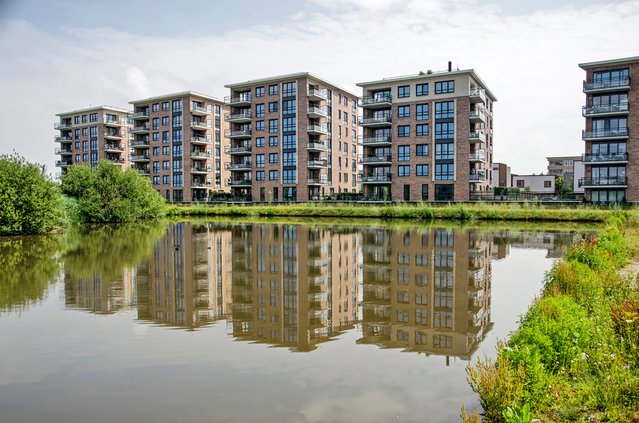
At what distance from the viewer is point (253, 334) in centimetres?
1085

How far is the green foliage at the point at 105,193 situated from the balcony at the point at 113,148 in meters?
50.1

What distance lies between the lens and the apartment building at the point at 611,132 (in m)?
56.8

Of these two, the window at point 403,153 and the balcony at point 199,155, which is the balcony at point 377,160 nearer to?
the window at point 403,153

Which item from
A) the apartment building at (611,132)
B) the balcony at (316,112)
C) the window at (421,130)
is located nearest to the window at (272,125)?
the balcony at (316,112)

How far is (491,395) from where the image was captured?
20.3 feet

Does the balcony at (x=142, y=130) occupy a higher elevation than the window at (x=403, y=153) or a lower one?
higher

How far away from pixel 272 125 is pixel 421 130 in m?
24.0

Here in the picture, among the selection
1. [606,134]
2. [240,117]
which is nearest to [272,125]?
[240,117]

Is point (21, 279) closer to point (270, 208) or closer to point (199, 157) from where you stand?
point (270, 208)

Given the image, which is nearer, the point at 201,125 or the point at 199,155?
the point at 199,155

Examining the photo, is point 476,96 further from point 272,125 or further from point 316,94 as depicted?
point 272,125

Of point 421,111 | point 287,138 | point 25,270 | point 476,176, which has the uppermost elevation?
point 421,111

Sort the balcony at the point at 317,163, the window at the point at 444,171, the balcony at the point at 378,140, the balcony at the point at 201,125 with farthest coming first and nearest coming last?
1. the balcony at the point at 201,125
2. the balcony at the point at 317,163
3. the balcony at the point at 378,140
4. the window at the point at 444,171

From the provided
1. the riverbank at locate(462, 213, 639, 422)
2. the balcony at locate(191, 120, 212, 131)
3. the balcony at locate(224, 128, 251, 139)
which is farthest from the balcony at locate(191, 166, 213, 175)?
the riverbank at locate(462, 213, 639, 422)
